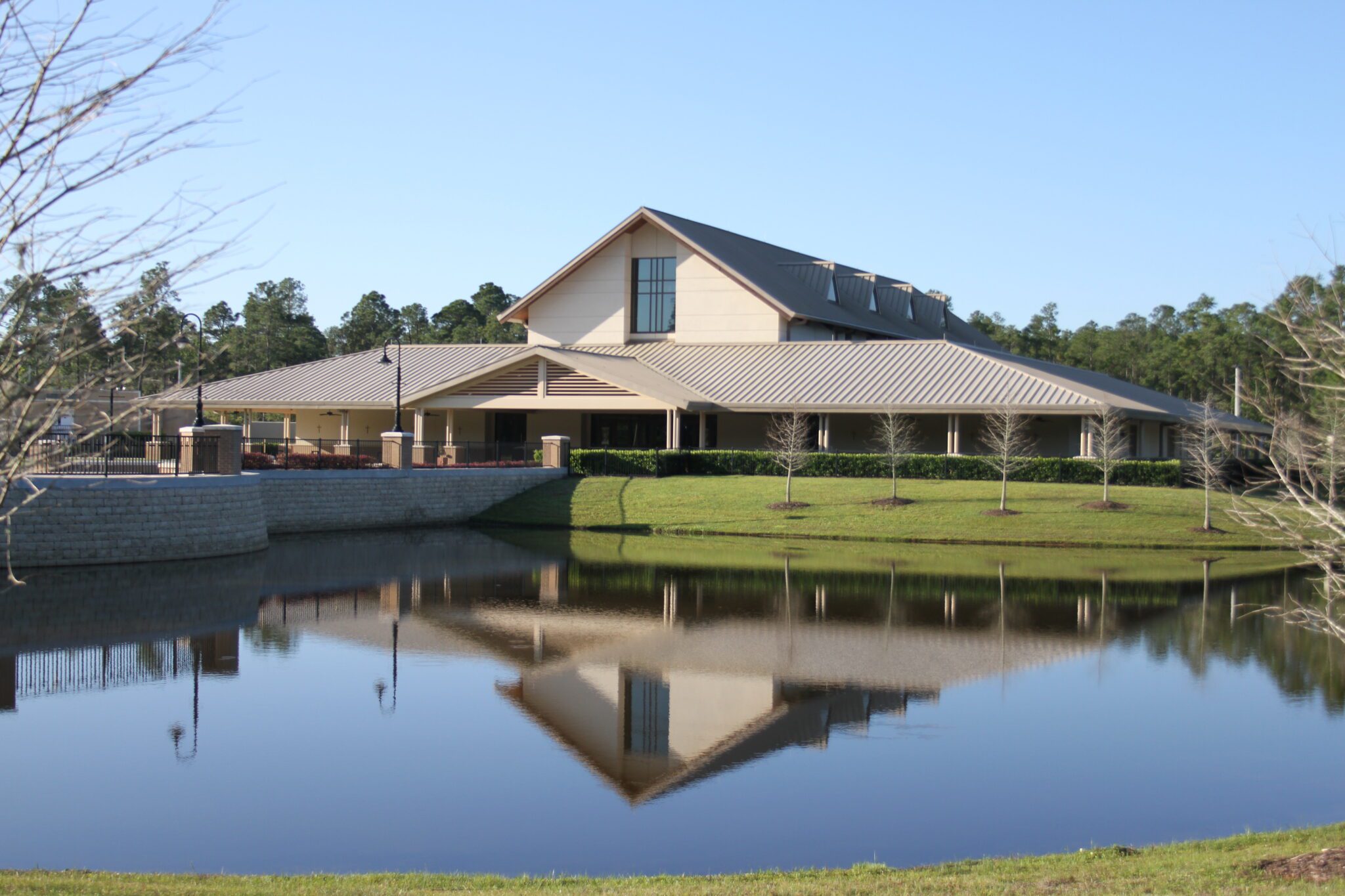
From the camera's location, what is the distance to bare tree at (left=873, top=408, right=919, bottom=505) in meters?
40.2

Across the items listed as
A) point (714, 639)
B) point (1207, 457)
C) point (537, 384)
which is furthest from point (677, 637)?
point (537, 384)

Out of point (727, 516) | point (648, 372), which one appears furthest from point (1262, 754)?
point (648, 372)

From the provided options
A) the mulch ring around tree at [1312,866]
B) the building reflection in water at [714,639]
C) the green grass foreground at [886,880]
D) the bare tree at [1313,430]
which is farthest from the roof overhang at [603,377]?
the mulch ring around tree at [1312,866]

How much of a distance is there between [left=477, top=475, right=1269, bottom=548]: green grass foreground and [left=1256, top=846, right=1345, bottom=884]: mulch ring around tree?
26424mm

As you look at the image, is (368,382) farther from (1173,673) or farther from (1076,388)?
(1173,673)

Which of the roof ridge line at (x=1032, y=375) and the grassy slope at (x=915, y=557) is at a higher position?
the roof ridge line at (x=1032, y=375)

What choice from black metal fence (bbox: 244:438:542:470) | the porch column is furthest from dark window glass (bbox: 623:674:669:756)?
the porch column

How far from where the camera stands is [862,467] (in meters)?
42.8

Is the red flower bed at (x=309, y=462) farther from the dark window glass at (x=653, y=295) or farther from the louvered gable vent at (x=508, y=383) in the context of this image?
the dark window glass at (x=653, y=295)

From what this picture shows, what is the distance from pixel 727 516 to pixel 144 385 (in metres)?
31.8

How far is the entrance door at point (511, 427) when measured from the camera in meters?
53.0

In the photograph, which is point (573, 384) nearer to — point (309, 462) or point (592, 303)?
point (592, 303)

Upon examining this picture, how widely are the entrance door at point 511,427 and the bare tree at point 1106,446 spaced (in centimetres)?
2259

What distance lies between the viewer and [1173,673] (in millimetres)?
17578
